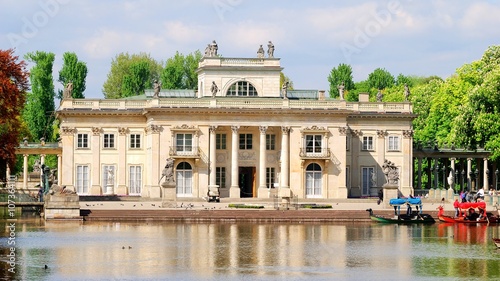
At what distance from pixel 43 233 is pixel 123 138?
3582cm

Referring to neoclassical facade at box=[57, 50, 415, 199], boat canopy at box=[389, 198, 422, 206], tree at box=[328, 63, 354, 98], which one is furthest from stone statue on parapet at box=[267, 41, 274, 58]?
tree at box=[328, 63, 354, 98]

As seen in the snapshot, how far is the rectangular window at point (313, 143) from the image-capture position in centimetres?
9344

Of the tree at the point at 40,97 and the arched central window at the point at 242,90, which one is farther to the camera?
the tree at the point at 40,97

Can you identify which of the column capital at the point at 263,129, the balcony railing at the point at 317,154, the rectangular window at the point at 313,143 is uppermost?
the column capital at the point at 263,129

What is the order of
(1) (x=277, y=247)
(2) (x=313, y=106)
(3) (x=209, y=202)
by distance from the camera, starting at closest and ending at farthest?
(1) (x=277, y=247) → (3) (x=209, y=202) → (2) (x=313, y=106)

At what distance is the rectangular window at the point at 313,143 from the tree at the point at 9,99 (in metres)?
37.1

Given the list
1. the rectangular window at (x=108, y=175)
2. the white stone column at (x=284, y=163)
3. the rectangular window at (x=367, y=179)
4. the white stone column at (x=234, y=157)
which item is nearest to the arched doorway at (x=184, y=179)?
the white stone column at (x=234, y=157)

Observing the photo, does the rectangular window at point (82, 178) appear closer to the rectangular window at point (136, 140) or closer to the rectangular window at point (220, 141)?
the rectangular window at point (136, 140)

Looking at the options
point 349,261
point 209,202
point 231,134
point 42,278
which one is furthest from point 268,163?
point 42,278

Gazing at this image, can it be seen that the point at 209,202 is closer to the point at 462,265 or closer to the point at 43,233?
the point at 43,233

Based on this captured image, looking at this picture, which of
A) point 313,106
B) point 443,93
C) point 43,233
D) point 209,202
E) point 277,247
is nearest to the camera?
point 277,247

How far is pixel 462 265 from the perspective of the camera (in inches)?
1822

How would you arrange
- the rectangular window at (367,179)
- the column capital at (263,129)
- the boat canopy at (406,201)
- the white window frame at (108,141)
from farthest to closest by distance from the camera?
the rectangular window at (367,179), the white window frame at (108,141), the column capital at (263,129), the boat canopy at (406,201)

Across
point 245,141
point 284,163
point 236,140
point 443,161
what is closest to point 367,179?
point 284,163
